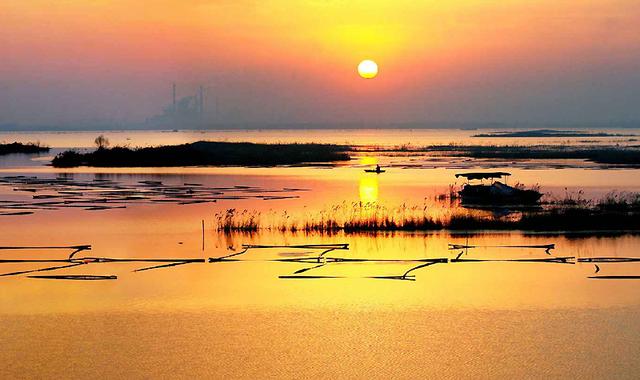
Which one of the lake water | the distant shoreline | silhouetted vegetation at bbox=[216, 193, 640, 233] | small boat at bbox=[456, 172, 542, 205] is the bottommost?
the lake water

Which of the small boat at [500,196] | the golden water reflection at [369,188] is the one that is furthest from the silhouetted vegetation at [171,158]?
the small boat at [500,196]

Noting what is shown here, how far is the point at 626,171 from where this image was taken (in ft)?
181

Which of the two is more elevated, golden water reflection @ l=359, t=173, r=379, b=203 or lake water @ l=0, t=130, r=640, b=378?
golden water reflection @ l=359, t=173, r=379, b=203

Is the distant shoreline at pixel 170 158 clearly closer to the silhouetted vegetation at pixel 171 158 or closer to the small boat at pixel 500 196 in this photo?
the silhouetted vegetation at pixel 171 158

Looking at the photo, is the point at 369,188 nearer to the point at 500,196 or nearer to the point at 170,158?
the point at 500,196

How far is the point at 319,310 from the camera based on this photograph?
1578 cm

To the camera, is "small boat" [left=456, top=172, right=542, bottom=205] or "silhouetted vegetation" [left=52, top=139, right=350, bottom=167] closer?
"small boat" [left=456, top=172, right=542, bottom=205]

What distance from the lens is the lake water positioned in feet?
41.6

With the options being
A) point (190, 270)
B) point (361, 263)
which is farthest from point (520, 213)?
point (190, 270)

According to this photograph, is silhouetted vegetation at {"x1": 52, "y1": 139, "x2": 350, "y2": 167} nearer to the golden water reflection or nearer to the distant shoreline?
the distant shoreline

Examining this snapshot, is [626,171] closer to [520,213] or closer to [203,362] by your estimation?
[520,213]

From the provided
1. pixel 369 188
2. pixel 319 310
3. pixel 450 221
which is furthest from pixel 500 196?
pixel 319 310

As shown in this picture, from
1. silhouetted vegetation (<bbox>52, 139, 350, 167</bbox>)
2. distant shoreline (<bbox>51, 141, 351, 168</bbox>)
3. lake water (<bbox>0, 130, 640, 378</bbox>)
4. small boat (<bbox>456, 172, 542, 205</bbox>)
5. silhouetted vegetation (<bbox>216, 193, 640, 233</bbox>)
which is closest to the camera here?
lake water (<bbox>0, 130, 640, 378</bbox>)

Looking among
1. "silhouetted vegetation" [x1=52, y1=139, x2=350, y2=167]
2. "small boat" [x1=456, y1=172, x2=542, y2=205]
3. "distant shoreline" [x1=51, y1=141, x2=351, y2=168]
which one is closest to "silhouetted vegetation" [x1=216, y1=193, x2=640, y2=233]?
"small boat" [x1=456, y1=172, x2=542, y2=205]
